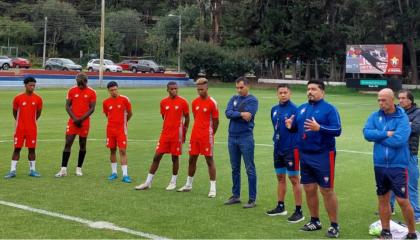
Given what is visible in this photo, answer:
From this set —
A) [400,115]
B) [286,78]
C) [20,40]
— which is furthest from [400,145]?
[20,40]

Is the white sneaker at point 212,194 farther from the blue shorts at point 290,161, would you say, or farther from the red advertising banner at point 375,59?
the red advertising banner at point 375,59

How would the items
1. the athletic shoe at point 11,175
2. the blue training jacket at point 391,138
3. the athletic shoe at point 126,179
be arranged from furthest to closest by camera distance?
the athletic shoe at point 11,175 < the athletic shoe at point 126,179 < the blue training jacket at point 391,138

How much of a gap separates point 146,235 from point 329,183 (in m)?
2.58

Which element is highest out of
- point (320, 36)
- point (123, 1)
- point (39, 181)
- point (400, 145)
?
point (123, 1)

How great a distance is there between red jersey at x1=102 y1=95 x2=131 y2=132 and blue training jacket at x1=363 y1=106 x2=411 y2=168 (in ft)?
19.4

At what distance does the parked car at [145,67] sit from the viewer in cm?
7412

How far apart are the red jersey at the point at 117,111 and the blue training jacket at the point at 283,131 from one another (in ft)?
13.2

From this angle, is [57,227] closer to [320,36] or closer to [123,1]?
[320,36]

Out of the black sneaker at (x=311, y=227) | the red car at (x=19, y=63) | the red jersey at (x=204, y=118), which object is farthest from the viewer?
the red car at (x=19, y=63)

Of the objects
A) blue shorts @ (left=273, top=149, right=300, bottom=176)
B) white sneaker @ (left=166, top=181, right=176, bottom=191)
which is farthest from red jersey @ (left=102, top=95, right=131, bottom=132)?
blue shorts @ (left=273, top=149, right=300, bottom=176)

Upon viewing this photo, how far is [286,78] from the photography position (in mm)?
70312

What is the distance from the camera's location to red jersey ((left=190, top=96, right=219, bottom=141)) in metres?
10.5

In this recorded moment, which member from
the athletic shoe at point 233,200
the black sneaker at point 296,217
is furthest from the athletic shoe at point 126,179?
the black sneaker at point 296,217

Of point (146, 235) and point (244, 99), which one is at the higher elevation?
point (244, 99)
